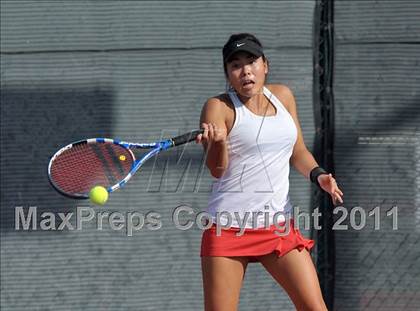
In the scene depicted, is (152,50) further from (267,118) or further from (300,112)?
(267,118)

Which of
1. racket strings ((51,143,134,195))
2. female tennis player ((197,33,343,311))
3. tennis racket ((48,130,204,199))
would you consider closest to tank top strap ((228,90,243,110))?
female tennis player ((197,33,343,311))

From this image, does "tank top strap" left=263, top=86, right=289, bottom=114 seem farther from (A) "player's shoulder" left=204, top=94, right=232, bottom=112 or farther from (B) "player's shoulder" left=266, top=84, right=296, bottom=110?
(A) "player's shoulder" left=204, top=94, right=232, bottom=112

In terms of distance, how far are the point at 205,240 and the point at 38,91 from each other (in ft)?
5.70

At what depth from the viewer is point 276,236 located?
3209 mm

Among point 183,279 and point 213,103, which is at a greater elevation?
point 213,103

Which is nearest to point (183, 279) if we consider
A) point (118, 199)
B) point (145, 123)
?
point (118, 199)

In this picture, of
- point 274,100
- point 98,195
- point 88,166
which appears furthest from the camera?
point 88,166

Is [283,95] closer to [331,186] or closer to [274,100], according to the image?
[274,100]

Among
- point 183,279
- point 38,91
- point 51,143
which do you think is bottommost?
point 183,279

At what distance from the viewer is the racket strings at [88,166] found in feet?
11.6

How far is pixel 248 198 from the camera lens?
3211 mm

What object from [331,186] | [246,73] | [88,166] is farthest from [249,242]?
[88,166]

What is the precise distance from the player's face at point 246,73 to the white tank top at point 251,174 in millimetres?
68

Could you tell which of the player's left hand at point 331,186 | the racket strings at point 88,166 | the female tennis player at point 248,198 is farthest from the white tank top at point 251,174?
the racket strings at point 88,166
